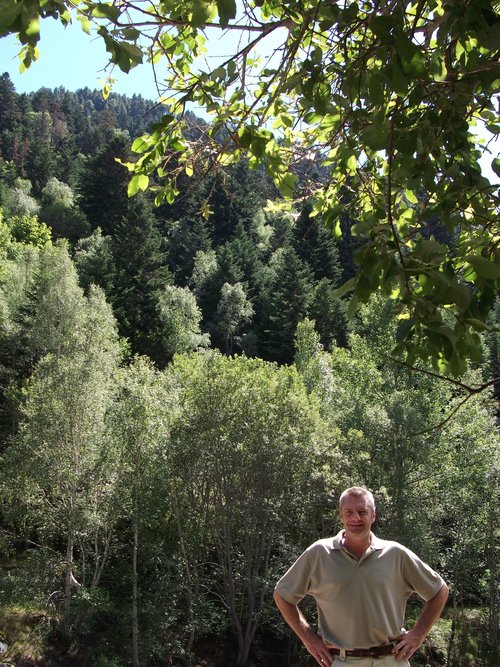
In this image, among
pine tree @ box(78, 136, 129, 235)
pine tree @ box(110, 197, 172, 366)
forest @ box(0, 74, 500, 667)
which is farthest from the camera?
pine tree @ box(78, 136, 129, 235)

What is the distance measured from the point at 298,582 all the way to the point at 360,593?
1.01 ft

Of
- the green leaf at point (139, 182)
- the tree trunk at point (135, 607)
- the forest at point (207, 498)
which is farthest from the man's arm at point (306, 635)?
the tree trunk at point (135, 607)

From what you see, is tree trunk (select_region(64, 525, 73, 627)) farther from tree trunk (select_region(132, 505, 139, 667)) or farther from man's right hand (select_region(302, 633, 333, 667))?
man's right hand (select_region(302, 633, 333, 667))

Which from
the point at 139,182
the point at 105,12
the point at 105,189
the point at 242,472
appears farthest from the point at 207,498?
the point at 105,189

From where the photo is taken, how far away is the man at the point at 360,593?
2805 millimetres

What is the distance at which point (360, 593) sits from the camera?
9.27 feet

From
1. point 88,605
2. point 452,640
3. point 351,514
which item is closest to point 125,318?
point 88,605

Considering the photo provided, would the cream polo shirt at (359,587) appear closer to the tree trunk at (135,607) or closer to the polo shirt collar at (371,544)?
the polo shirt collar at (371,544)

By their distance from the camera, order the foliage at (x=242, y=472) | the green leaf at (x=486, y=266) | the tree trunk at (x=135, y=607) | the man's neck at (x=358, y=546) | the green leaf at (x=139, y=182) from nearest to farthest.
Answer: the green leaf at (x=486, y=266)
the green leaf at (x=139, y=182)
the man's neck at (x=358, y=546)
the tree trunk at (x=135, y=607)
the foliage at (x=242, y=472)

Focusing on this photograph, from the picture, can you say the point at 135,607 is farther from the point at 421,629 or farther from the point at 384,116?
the point at 384,116

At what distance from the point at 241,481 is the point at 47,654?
6489 millimetres

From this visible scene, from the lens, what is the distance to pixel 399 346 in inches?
85.7

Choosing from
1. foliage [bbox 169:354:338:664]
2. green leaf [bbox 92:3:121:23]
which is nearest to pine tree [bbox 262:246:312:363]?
foliage [bbox 169:354:338:664]

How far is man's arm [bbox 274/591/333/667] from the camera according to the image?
286 cm
